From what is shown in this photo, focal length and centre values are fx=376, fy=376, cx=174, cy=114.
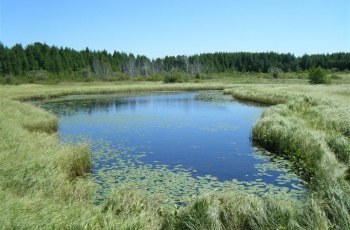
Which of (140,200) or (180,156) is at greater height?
(140,200)

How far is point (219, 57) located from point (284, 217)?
491ft

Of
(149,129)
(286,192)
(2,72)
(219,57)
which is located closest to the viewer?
(286,192)

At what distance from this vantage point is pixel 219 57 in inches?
6102

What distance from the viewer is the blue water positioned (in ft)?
54.3

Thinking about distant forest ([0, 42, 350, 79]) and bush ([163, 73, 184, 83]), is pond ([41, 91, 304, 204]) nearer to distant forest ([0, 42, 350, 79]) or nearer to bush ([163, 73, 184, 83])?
bush ([163, 73, 184, 83])

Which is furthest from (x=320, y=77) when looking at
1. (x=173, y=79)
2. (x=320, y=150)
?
(x=320, y=150)

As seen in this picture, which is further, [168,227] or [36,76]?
[36,76]

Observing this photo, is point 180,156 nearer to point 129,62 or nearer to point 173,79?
point 173,79

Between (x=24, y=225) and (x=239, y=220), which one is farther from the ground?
(x=24, y=225)

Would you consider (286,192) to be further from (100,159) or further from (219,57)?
(219,57)

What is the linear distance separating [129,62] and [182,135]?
114819 mm

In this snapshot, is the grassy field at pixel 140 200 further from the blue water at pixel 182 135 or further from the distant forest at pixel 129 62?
the distant forest at pixel 129 62

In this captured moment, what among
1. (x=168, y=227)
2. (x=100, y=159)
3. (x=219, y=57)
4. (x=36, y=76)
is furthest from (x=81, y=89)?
(x=219, y=57)

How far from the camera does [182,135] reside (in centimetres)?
2414
